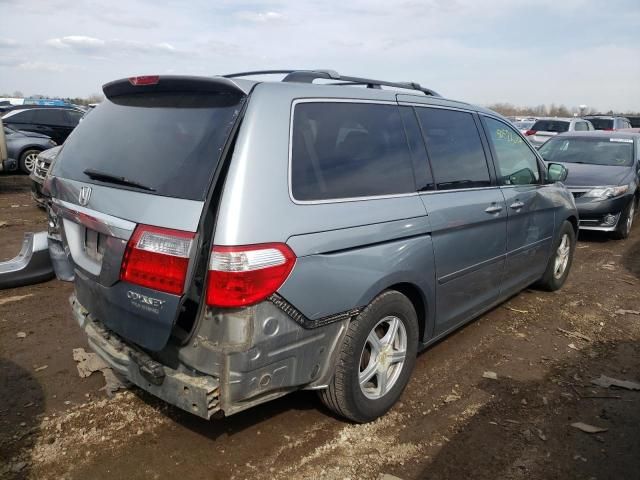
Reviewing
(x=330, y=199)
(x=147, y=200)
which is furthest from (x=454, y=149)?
(x=147, y=200)

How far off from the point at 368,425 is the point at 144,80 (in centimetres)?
237

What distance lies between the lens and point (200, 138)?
2438 mm

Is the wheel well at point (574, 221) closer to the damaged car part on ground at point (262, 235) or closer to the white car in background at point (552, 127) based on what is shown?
the damaged car part on ground at point (262, 235)

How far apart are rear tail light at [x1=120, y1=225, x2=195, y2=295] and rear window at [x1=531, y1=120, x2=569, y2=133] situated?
18004 millimetres

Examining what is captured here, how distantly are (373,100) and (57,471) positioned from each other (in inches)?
105

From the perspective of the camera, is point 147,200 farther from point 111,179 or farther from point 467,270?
point 467,270

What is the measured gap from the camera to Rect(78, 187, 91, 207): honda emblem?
269 centimetres

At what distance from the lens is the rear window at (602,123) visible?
1955 centimetres

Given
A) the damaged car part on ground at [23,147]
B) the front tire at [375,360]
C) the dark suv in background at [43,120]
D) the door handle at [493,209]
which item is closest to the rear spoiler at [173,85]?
the front tire at [375,360]

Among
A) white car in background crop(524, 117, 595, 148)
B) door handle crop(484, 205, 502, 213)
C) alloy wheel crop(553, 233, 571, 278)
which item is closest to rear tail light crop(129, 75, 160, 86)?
door handle crop(484, 205, 502, 213)

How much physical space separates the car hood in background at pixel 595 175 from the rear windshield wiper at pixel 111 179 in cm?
761

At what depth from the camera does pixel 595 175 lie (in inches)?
330

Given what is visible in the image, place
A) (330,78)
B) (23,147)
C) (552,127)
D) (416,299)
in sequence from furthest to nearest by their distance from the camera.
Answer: (552,127)
(23,147)
(416,299)
(330,78)

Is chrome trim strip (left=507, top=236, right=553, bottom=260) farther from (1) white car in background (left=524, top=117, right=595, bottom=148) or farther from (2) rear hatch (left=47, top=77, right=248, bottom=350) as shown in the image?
(1) white car in background (left=524, top=117, right=595, bottom=148)
